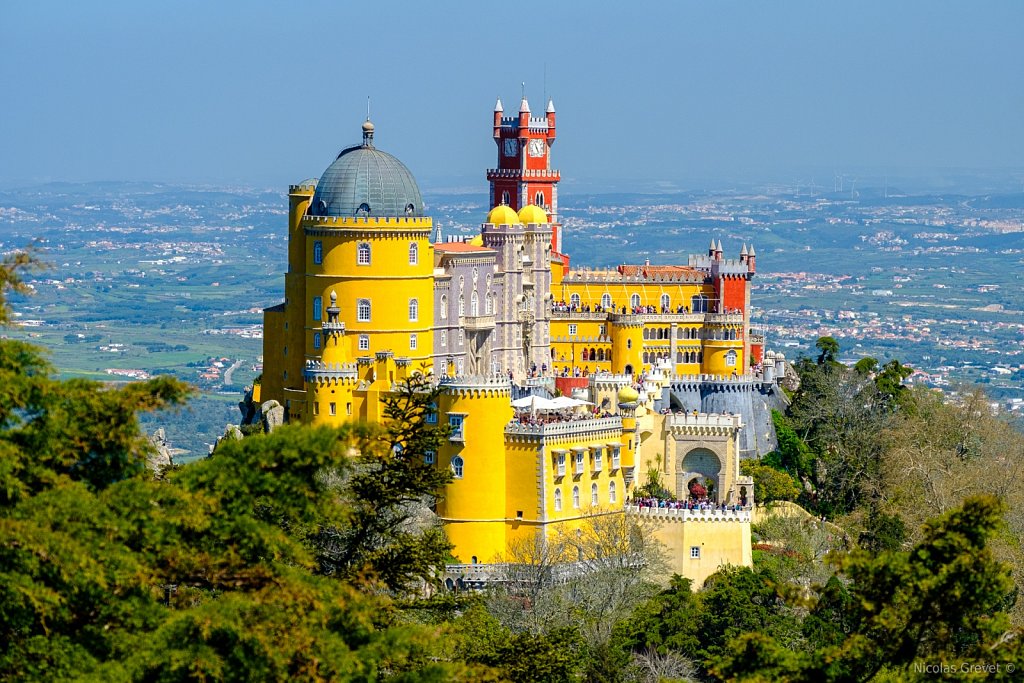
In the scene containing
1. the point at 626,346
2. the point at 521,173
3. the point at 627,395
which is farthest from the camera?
the point at 521,173

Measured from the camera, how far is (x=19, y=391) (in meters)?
36.5

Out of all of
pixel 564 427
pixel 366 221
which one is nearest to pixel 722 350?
pixel 366 221

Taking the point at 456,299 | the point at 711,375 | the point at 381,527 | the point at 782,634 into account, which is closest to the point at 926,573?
the point at 381,527

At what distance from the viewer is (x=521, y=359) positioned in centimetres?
8719

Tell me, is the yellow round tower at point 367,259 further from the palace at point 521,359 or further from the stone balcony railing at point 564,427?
the stone balcony railing at point 564,427

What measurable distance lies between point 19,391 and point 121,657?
4.93 meters

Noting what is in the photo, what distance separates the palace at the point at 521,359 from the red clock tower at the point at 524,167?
21.6ft

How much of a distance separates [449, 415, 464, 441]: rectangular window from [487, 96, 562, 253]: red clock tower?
36686 millimetres

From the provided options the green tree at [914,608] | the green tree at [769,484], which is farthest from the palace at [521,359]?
A: the green tree at [914,608]

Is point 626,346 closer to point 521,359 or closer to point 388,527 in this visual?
point 521,359

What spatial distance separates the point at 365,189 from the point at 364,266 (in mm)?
2717

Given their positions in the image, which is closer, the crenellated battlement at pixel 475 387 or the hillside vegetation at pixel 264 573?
the hillside vegetation at pixel 264 573

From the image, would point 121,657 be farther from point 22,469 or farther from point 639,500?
point 639,500

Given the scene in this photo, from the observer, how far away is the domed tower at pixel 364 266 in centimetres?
7881
